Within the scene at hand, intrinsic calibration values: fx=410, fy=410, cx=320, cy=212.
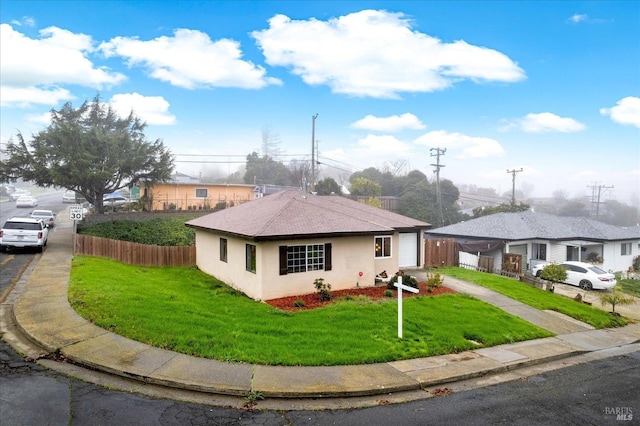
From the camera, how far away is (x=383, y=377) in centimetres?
859

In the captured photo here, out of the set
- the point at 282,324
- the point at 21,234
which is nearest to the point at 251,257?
the point at 282,324

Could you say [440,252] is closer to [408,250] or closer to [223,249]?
[408,250]

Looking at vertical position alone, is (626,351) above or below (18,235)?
below

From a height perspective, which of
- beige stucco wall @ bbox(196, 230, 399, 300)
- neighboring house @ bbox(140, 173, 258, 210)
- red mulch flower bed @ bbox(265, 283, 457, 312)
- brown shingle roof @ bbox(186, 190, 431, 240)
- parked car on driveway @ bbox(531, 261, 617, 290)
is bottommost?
parked car on driveway @ bbox(531, 261, 617, 290)

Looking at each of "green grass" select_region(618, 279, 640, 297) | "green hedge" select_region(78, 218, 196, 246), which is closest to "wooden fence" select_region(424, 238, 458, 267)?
"green grass" select_region(618, 279, 640, 297)

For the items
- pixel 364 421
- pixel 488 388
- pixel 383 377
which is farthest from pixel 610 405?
pixel 364 421

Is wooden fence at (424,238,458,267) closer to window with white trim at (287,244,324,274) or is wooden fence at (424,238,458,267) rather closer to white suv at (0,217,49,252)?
window with white trim at (287,244,324,274)

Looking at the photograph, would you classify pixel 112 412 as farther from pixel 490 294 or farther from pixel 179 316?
pixel 490 294

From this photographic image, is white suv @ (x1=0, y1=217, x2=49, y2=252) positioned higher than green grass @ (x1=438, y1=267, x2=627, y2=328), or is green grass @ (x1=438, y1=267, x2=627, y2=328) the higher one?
white suv @ (x1=0, y1=217, x2=49, y2=252)

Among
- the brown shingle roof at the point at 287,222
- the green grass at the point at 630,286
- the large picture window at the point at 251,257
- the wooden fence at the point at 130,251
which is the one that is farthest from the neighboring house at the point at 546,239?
the wooden fence at the point at 130,251

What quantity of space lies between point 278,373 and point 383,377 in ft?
7.19

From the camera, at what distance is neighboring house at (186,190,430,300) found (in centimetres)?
1506

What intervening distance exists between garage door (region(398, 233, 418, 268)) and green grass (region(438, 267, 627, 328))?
2.09 metres

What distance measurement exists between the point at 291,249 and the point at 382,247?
6.33m
